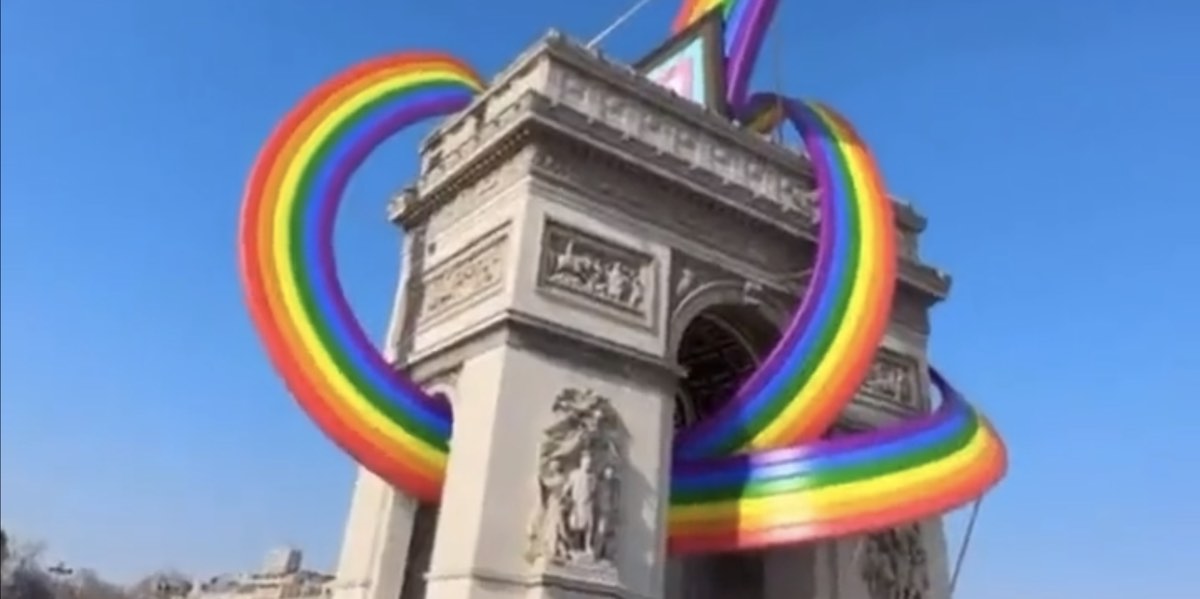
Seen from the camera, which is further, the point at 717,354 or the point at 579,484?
the point at 717,354

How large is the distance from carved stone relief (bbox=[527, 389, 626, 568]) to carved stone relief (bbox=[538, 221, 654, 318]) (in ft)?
4.27

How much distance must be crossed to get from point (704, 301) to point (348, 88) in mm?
5324

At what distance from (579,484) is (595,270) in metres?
2.78

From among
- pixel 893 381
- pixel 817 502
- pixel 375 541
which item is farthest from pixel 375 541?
pixel 893 381

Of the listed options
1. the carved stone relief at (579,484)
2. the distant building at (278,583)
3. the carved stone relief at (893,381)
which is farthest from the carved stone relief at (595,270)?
the distant building at (278,583)

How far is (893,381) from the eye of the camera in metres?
14.5

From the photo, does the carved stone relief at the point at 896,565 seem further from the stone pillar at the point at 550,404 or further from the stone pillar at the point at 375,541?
the stone pillar at the point at 375,541

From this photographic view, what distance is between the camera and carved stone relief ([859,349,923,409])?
1416 cm

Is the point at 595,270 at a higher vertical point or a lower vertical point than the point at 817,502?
higher

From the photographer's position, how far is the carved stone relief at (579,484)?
33.4ft

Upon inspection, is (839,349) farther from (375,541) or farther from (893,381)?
(375,541)

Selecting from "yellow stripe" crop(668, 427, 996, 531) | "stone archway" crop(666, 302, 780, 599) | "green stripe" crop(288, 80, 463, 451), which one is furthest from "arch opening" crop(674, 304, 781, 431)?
"green stripe" crop(288, 80, 463, 451)

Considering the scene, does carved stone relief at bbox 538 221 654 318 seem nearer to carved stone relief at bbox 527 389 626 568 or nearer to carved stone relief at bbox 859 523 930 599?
carved stone relief at bbox 527 389 626 568

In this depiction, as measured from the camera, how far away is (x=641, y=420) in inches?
450
